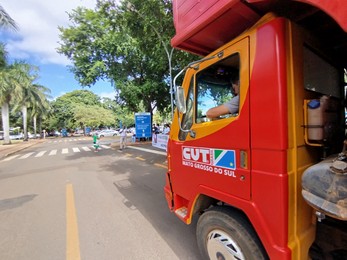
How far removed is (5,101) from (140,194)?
24.6m

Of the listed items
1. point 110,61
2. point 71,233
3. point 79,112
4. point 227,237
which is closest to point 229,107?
point 227,237

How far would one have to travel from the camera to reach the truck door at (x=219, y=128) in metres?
1.74

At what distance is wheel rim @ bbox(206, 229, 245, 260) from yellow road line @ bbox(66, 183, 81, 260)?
1.69 meters

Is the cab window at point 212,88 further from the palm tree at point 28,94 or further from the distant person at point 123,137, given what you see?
the palm tree at point 28,94

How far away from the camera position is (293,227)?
156cm

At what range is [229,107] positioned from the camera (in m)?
1.94

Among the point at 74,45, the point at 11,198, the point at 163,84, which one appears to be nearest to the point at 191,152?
the point at 11,198

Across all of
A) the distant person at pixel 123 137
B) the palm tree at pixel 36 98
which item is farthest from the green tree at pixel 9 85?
the distant person at pixel 123 137

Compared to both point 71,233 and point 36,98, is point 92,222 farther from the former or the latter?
point 36,98

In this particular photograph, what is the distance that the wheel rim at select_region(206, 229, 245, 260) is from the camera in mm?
1843

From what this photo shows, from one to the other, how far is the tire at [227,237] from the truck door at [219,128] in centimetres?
25

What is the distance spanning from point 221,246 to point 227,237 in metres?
0.12

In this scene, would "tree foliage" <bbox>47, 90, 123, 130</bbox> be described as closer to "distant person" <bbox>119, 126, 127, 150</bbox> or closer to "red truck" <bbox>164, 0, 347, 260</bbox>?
"distant person" <bbox>119, 126, 127, 150</bbox>

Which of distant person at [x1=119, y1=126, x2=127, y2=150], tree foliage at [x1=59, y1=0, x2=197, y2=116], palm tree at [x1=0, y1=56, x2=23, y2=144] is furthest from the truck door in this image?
palm tree at [x1=0, y1=56, x2=23, y2=144]
